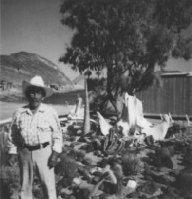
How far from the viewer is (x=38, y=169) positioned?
244 cm

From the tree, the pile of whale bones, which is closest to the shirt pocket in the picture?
the pile of whale bones

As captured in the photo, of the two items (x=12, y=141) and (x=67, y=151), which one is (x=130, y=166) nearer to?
(x=67, y=151)

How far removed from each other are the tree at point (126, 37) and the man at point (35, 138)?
684 centimetres

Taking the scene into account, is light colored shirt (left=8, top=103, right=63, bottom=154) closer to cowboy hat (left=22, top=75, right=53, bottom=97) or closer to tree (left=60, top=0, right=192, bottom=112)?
cowboy hat (left=22, top=75, right=53, bottom=97)

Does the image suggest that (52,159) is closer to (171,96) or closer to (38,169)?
(38,169)

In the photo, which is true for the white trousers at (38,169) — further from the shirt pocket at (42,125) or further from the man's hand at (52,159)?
the shirt pocket at (42,125)

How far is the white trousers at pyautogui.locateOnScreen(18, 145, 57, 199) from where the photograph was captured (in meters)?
2.43

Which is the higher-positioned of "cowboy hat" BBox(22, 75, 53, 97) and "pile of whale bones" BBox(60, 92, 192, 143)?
"cowboy hat" BBox(22, 75, 53, 97)

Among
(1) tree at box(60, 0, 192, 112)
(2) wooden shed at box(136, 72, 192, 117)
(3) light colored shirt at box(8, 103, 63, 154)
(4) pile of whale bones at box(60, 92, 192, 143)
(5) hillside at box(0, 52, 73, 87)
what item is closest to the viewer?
(3) light colored shirt at box(8, 103, 63, 154)

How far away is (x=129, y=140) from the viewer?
18.9 feet

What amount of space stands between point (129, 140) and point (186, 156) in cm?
136

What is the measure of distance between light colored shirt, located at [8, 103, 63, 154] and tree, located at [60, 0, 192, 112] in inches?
271

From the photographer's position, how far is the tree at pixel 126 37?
875 centimetres

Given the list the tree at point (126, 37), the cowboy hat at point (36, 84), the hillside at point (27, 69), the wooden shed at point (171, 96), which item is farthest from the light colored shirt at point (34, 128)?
the wooden shed at point (171, 96)
